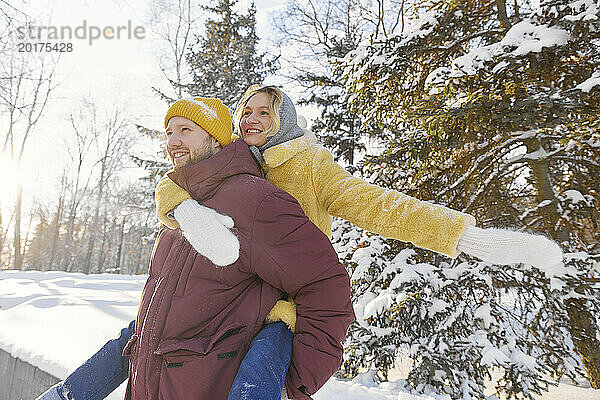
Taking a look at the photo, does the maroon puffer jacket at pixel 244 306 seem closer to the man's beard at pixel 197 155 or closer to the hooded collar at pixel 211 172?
the hooded collar at pixel 211 172

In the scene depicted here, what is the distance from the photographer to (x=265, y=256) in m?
1.37

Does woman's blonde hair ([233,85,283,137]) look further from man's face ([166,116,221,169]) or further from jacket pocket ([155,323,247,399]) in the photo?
jacket pocket ([155,323,247,399])

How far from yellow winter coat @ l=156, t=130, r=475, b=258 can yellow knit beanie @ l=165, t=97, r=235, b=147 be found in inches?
8.6

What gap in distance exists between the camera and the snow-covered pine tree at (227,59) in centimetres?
1249

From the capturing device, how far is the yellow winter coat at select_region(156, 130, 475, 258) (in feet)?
4.88

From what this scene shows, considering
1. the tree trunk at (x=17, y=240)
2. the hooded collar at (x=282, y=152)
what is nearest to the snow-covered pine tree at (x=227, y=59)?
the hooded collar at (x=282, y=152)

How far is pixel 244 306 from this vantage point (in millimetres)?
1400

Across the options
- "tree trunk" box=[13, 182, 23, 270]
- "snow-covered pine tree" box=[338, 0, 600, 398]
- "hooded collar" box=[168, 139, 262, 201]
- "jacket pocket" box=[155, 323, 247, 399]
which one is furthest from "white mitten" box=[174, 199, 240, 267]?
"tree trunk" box=[13, 182, 23, 270]

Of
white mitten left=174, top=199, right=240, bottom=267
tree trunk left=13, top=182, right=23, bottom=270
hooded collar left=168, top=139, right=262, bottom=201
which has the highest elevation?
hooded collar left=168, top=139, right=262, bottom=201

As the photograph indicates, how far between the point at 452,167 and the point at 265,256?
4285mm

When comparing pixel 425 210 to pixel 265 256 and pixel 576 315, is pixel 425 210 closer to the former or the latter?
pixel 265 256

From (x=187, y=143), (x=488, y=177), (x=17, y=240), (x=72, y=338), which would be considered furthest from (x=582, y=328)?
(x=17, y=240)

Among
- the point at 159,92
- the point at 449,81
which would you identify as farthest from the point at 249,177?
the point at 159,92

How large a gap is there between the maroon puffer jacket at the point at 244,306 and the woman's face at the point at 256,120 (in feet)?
1.90
